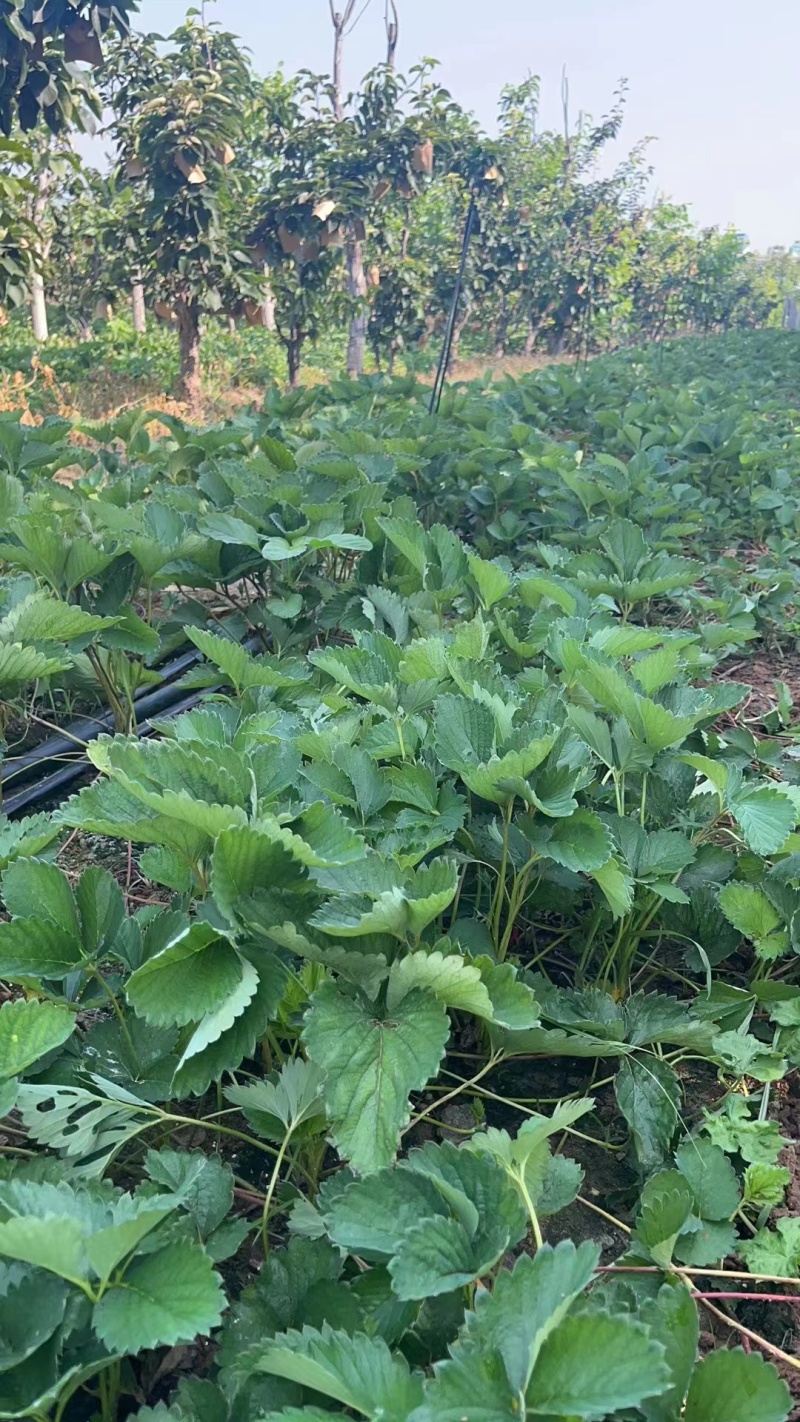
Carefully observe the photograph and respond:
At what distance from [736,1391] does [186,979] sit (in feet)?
1.69

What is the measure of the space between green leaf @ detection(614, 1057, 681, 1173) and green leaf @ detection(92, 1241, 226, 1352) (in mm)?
554

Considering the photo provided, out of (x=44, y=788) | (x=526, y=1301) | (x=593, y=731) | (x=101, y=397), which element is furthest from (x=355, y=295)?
(x=526, y=1301)

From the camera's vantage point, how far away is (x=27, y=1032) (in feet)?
2.68

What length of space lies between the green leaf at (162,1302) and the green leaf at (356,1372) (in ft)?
0.18

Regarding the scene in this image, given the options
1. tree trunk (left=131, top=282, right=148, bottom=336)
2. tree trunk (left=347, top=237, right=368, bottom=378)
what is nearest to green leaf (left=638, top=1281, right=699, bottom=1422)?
tree trunk (left=347, top=237, right=368, bottom=378)

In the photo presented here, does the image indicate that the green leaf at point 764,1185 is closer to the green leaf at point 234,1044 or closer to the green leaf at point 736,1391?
the green leaf at point 736,1391

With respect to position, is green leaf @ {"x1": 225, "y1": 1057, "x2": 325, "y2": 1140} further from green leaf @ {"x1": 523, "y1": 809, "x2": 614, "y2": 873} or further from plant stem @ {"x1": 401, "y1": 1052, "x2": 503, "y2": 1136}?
green leaf @ {"x1": 523, "y1": 809, "x2": 614, "y2": 873}

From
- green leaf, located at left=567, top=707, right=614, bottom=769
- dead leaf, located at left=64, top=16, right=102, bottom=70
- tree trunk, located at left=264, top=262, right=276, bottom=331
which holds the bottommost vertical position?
green leaf, located at left=567, top=707, right=614, bottom=769

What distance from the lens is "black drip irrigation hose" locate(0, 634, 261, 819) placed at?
5.98ft

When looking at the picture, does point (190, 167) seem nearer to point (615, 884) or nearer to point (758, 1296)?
point (615, 884)

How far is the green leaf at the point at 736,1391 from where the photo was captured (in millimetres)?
624

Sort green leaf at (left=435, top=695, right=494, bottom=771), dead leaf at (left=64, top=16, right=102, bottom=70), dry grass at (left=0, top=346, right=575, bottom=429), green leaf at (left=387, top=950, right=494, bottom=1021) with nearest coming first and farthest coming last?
green leaf at (left=387, top=950, right=494, bottom=1021) → green leaf at (left=435, top=695, right=494, bottom=771) → dead leaf at (left=64, top=16, right=102, bottom=70) → dry grass at (left=0, top=346, right=575, bottom=429)

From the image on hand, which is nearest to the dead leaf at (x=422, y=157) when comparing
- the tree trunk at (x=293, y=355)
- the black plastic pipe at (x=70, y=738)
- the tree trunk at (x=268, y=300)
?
the tree trunk at (x=268, y=300)

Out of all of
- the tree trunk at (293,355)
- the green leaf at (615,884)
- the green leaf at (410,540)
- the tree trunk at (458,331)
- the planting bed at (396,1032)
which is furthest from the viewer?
the tree trunk at (458,331)
